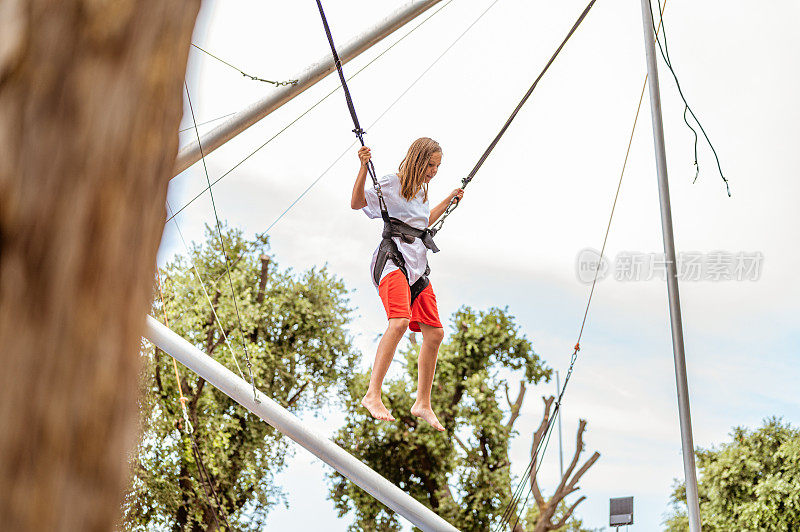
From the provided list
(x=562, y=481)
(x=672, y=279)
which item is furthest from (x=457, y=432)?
(x=672, y=279)

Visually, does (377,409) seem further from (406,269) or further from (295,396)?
(295,396)

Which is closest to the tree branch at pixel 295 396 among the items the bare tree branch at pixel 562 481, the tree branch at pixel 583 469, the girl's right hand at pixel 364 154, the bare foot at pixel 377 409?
the bare tree branch at pixel 562 481

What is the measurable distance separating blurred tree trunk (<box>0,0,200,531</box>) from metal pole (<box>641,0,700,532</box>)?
386 cm

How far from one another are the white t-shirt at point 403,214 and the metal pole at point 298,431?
0.72m

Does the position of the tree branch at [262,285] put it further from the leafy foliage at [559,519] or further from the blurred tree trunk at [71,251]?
the blurred tree trunk at [71,251]

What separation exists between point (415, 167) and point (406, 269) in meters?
0.45

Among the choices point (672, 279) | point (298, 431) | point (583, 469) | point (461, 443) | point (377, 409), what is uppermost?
point (461, 443)

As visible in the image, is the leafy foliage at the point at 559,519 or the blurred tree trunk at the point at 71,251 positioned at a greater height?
the leafy foliage at the point at 559,519

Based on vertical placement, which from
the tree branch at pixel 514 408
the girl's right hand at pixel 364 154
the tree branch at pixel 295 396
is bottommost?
the girl's right hand at pixel 364 154

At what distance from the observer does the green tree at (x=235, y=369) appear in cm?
916

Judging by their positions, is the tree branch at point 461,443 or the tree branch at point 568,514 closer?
the tree branch at point 568,514

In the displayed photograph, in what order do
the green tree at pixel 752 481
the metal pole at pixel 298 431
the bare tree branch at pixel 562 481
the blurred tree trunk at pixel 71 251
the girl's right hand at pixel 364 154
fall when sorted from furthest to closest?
the green tree at pixel 752 481
the bare tree branch at pixel 562 481
the metal pole at pixel 298 431
the girl's right hand at pixel 364 154
the blurred tree trunk at pixel 71 251

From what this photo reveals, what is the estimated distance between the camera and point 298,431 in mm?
3707

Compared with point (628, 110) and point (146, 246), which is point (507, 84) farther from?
point (146, 246)
